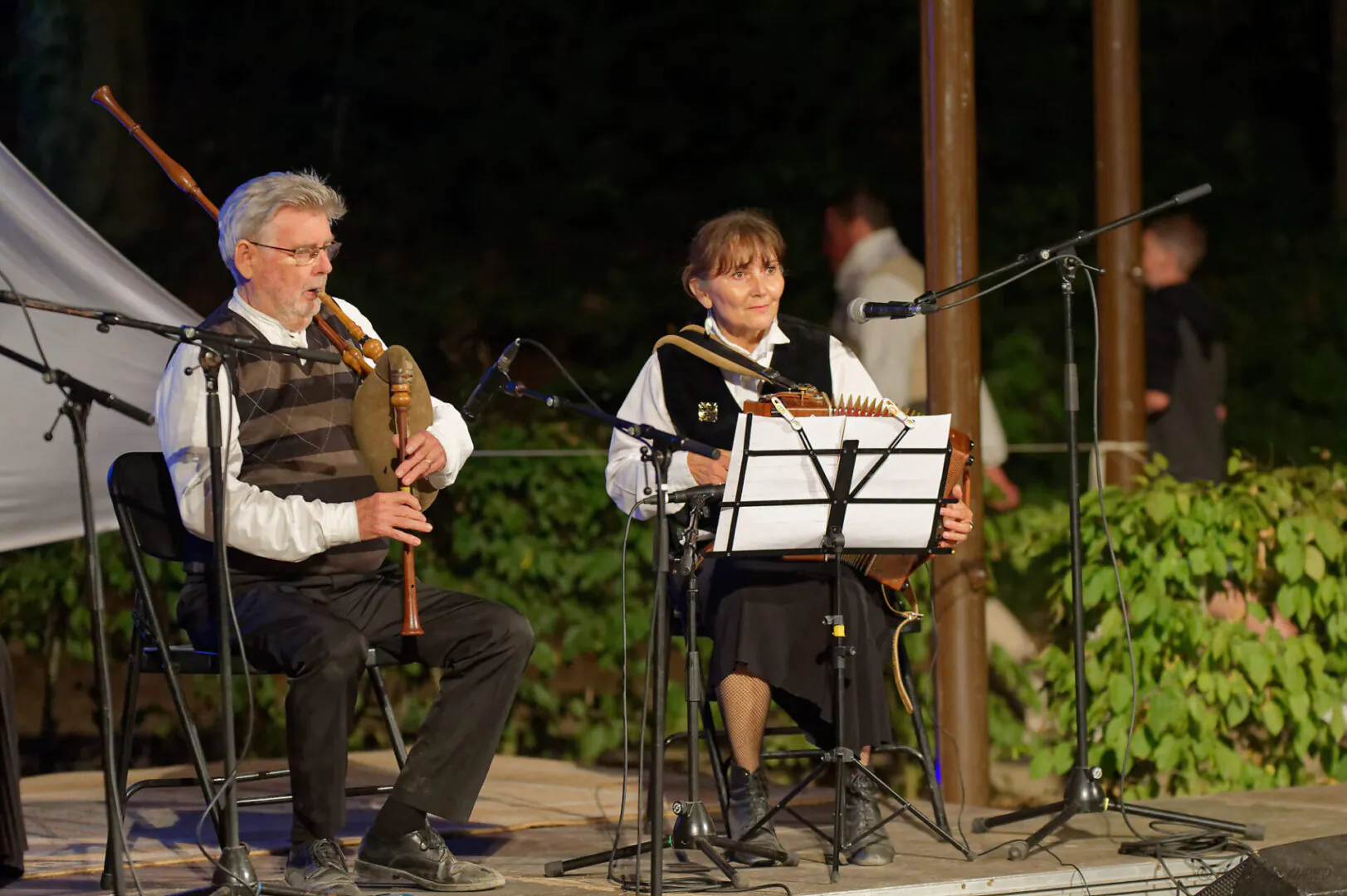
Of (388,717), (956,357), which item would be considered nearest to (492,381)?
(388,717)

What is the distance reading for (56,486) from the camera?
5.22 metres

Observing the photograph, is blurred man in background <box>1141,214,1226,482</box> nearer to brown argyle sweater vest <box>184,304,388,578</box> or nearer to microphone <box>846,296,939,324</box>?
microphone <box>846,296,939,324</box>

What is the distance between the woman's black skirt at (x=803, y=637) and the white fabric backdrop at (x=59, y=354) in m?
1.86

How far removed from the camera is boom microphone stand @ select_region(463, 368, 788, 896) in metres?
3.73

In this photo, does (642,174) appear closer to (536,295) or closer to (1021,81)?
(536,295)

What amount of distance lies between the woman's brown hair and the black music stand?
0.68 meters

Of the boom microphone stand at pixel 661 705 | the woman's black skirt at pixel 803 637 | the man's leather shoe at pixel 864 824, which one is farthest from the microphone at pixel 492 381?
the man's leather shoe at pixel 864 824

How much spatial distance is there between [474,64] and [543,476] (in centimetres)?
436

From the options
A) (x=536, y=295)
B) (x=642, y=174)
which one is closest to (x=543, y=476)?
(x=536, y=295)

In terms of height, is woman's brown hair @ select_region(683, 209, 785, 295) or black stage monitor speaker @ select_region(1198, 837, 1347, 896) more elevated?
woman's brown hair @ select_region(683, 209, 785, 295)

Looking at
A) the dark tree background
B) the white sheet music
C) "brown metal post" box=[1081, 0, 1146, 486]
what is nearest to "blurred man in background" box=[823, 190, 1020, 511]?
"brown metal post" box=[1081, 0, 1146, 486]

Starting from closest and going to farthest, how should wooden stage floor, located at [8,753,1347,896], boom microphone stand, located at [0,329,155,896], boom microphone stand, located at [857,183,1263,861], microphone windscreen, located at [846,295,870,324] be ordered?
boom microphone stand, located at [0,329,155,896]
wooden stage floor, located at [8,753,1347,896]
microphone windscreen, located at [846,295,870,324]
boom microphone stand, located at [857,183,1263,861]

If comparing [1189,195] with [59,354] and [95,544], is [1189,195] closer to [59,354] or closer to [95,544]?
[95,544]

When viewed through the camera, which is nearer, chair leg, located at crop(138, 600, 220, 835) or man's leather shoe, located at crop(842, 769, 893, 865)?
chair leg, located at crop(138, 600, 220, 835)
